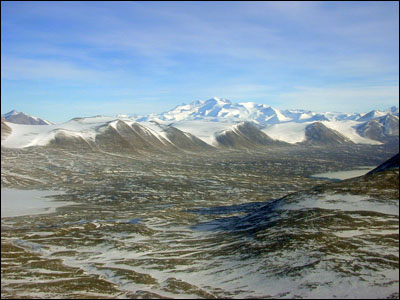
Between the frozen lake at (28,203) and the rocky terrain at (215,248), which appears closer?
the rocky terrain at (215,248)

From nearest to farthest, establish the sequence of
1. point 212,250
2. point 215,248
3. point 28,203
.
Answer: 1. point 212,250
2. point 215,248
3. point 28,203

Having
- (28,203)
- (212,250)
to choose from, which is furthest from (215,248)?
(28,203)

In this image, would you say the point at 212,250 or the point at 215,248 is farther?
the point at 215,248

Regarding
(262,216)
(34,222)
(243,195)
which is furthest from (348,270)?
(243,195)

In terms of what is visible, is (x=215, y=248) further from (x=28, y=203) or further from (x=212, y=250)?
(x=28, y=203)

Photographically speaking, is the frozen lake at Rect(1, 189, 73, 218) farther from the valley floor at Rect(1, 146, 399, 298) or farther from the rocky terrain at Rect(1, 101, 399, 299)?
the valley floor at Rect(1, 146, 399, 298)

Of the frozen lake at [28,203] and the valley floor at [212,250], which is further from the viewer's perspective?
the frozen lake at [28,203]

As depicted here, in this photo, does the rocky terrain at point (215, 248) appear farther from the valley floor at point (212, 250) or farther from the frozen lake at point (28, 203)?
the frozen lake at point (28, 203)

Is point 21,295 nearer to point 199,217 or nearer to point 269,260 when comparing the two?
point 269,260

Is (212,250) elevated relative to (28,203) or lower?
lower

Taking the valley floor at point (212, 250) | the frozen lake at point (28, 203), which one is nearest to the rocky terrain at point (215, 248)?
the valley floor at point (212, 250)
